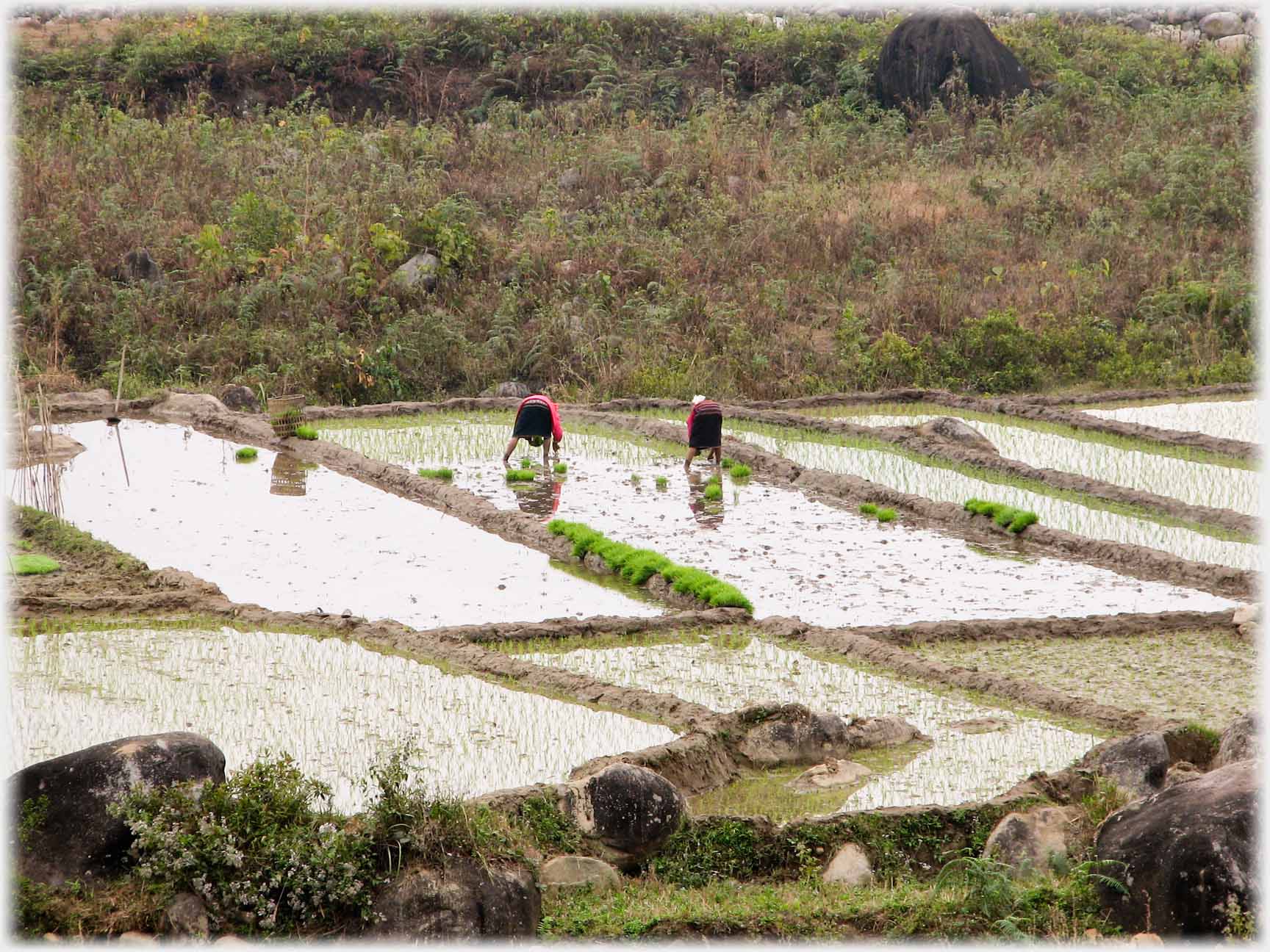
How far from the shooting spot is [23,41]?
91.0 ft

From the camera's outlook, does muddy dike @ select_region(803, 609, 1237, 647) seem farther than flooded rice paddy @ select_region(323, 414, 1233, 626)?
No

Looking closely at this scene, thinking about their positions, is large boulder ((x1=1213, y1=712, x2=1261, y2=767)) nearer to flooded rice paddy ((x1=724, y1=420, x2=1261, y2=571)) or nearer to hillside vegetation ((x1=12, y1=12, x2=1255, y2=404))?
flooded rice paddy ((x1=724, y1=420, x2=1261, y2=571))

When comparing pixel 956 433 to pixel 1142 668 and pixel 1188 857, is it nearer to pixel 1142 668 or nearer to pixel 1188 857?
pixel 1142 668

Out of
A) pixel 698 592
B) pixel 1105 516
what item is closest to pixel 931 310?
pixel 1105 516

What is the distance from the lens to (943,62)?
90.0ft

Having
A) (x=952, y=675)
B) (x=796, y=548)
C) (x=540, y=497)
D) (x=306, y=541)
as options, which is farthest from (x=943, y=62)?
(x=952, y=675)

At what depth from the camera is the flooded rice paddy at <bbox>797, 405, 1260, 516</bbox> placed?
43.3ft

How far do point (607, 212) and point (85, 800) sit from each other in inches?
708

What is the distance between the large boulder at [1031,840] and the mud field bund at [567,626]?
0.60m

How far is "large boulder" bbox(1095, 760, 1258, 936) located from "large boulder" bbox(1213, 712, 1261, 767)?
38.2 inches

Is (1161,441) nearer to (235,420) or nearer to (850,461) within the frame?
(850,461)

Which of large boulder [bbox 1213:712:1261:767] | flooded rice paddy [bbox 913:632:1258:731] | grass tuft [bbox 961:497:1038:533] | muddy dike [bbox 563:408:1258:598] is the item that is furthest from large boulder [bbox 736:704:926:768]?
grass tuft [bbox 961:497:1038:533]

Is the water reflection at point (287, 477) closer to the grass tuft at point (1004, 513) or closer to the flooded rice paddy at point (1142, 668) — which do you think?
the grass tuft at point (1004, 513)

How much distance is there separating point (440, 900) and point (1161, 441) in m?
12.2
